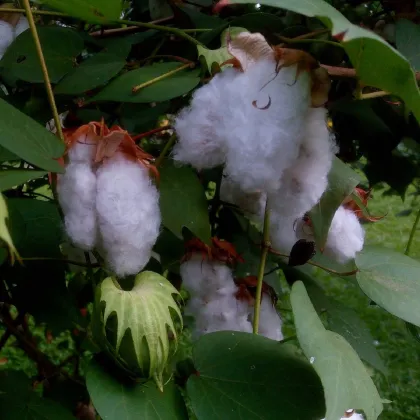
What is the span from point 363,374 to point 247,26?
360mm

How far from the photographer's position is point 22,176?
0.45m

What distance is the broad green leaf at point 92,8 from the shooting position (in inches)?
22.3

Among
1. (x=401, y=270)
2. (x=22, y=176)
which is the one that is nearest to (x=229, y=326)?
(x=401, y=270)

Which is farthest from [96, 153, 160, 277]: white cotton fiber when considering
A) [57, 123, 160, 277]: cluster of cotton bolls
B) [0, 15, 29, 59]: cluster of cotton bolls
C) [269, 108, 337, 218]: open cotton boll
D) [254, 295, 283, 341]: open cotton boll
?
[0, 15, 29, 59]: cluster of cotton bolls

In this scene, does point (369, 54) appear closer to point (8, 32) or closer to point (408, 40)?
point (408, 40)

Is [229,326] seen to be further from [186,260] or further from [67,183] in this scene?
[67,183]

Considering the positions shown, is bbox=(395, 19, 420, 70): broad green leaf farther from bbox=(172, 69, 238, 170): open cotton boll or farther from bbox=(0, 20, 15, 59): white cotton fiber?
bbox=(0, 20, 15, 59): white cotton fiber

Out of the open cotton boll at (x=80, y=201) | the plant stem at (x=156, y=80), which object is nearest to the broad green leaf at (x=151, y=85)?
the plant stem at (x=156, y=80)

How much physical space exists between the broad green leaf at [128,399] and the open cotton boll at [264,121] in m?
0.18

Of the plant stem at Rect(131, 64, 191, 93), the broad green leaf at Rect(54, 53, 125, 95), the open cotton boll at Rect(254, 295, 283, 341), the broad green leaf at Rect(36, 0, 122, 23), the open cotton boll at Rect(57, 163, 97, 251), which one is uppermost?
the broad green leaf at Rect(36, 0, 122, 23)

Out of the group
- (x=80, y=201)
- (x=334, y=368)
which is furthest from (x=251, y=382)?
(x=80, y=201)

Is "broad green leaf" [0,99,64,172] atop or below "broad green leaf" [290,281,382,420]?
atop

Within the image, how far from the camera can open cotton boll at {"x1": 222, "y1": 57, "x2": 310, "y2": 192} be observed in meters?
0.49

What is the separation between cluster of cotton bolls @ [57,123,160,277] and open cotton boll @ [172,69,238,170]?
50 millimetres
